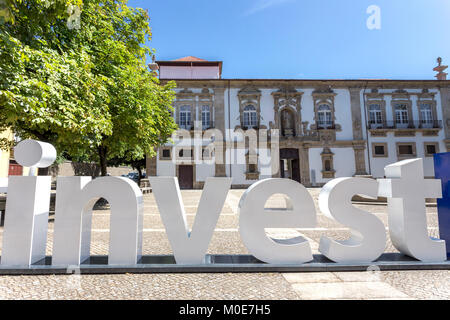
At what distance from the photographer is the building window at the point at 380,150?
2341 cm

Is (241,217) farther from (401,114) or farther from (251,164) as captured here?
(401,114)

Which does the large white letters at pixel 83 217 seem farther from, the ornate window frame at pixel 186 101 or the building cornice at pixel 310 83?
the building cornice at pixel 310 83

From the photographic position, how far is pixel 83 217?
345 centimetres

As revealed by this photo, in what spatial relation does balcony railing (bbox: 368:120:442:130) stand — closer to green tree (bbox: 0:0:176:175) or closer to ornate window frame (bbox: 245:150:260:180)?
ornate window frame (bbox: 245:150:260:180)

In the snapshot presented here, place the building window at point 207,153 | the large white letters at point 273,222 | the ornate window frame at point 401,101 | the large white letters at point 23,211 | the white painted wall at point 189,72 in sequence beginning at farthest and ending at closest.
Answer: the white painted wall at point 189,72, the ornate window frame at point 401,101, the building window at point 207,153, the large white letters at point 273,222, the large white letters at point 23,211

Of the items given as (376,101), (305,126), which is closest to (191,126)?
(305,126)

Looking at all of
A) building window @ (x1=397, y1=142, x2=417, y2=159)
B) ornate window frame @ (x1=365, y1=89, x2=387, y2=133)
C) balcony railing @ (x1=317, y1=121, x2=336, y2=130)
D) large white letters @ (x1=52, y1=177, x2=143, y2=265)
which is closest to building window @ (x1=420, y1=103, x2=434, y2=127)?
Result: building window @ (x1=397, y1=142, x2=417, y2=159)

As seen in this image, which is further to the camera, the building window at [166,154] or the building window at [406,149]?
the building window at [406,149]

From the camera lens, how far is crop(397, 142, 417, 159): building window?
23.5 meters

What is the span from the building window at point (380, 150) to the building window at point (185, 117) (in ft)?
57.9

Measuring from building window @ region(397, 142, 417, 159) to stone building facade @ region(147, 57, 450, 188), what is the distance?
3.4 inches

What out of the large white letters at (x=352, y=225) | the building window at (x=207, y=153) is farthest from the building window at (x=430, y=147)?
the large white letters at (x=352, y=225)
